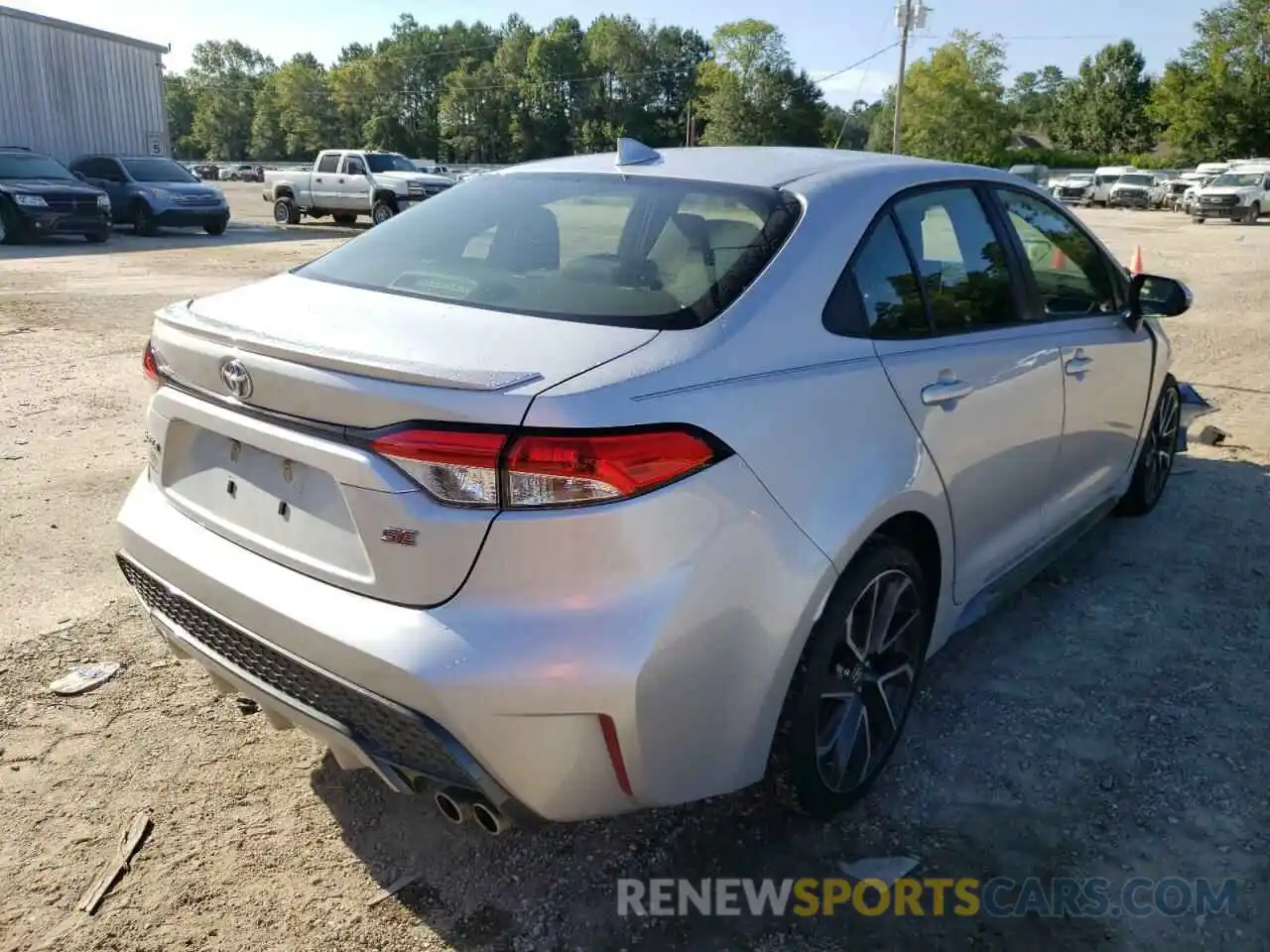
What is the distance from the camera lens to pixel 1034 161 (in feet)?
227

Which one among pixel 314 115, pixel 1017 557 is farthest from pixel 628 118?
pixel 1017 557

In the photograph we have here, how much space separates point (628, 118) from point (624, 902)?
10551 centimetres

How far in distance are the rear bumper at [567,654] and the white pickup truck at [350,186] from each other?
2200 cm

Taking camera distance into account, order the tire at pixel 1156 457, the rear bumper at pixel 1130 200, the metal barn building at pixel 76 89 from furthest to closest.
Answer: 1. the rear bumper at pixel 1130 200
2. the metal barn building at pixel 76 89
3. the tire at pixel 1156 457

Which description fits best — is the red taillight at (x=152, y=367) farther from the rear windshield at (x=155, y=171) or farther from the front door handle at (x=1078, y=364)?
the rear windshield at (x=155, y=171)

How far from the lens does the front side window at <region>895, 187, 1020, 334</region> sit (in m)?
3.03

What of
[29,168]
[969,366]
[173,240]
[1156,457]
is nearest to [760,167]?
[969,366]

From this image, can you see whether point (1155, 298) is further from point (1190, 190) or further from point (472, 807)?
point (1190, 190)

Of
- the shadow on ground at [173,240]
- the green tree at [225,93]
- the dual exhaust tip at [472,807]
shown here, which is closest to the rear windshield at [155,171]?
the shadow on ground at [173,240]

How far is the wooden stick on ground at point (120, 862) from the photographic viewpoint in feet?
8.13

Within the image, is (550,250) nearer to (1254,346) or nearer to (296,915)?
(296,915)

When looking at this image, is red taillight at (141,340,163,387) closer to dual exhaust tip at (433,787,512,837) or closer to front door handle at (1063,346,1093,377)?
dual exhaust tip at (433,787,512,837)

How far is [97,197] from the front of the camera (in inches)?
746

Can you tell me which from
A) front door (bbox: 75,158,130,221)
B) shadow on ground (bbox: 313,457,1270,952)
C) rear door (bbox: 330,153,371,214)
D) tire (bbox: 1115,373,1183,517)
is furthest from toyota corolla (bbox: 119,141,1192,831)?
rear door (bbox: 330,153,371,214)
